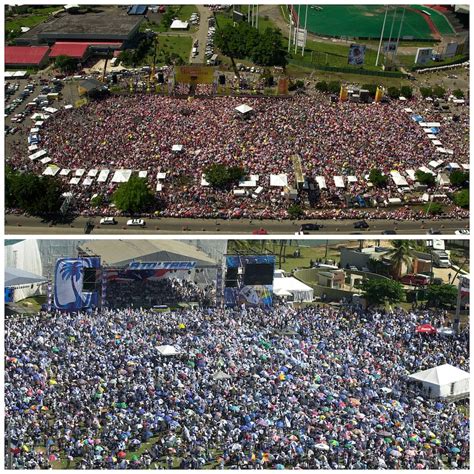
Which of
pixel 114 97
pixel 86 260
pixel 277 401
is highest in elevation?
pixel 114 97

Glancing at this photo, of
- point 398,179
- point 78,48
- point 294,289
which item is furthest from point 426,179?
point 78,48

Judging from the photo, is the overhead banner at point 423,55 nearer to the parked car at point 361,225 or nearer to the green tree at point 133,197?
the parked car at point 361,225

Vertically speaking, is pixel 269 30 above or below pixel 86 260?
above

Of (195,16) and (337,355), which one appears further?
(195,16)

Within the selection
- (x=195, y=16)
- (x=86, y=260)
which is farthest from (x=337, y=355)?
(x=195, y=16)

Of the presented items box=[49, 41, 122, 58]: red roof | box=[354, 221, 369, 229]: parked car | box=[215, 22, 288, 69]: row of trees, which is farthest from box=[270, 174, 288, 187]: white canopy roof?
box=[49, 41, 122, 58]: red roof

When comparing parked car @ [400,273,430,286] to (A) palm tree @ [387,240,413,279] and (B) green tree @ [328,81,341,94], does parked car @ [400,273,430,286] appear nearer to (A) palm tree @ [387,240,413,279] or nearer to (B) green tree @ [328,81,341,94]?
(A) palm tree @ [387,240,413,279]

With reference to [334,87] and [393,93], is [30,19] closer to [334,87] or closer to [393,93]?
[334,87]

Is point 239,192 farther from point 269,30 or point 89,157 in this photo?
point 269,30
